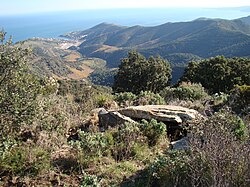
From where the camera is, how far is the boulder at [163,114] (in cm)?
721

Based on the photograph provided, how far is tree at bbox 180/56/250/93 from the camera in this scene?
23.4 m

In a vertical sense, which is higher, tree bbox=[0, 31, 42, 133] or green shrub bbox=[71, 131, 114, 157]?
tree bbox=[0, 31, 42, 133]

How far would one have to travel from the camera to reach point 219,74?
2433 cm

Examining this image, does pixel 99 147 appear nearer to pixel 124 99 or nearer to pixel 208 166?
pixel 208 166

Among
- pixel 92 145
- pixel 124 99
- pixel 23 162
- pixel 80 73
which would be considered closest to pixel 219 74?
pixel 124 99

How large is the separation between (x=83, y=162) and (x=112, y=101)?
Answer: 4.72 meters

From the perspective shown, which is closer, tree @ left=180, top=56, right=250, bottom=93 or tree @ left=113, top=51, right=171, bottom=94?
tree @ left=180, top=56, right=250, bottom=93

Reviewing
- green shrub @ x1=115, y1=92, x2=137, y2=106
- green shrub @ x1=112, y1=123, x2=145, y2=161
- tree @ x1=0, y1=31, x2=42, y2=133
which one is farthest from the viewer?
green shrub @ x1=115, y1=92, x2=137, y2=106

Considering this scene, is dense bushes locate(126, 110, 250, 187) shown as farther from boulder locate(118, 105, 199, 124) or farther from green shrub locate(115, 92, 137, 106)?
green shrub locate(115, 92, 137, 106)

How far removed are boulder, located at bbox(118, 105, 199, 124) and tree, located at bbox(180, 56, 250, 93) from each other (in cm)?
1590

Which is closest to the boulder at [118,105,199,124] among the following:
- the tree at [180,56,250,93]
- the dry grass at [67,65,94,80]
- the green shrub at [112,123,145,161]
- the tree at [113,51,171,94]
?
the green shrub at [112,123,145,161]

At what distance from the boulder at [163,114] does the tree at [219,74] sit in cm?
1590

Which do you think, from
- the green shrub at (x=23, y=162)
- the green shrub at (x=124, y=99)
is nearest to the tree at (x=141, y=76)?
the green shrub at (x=124, y=99)

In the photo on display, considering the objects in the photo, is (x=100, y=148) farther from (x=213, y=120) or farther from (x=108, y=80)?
(x=108, y=80)
